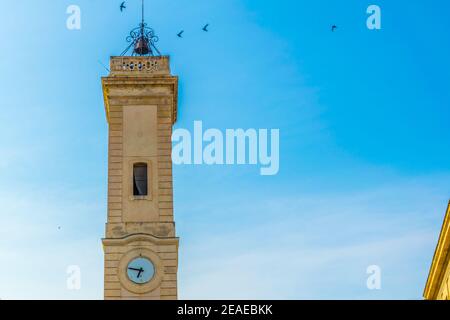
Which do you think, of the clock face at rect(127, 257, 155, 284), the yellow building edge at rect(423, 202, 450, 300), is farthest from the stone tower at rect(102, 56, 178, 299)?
the yellow building edge at rect(423, 202, 450, 300)

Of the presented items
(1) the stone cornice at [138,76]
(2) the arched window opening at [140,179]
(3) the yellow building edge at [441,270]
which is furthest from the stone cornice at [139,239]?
(3) the yellow building edge at [441,270]

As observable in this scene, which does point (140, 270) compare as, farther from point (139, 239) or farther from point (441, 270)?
point (441, 270)

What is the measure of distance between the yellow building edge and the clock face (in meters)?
12.3

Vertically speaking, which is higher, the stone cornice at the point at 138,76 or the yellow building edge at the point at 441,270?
the stone cornice at the point at 138,76

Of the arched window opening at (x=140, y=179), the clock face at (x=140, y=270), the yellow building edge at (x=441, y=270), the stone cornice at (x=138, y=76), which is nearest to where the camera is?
the yellow building edge at (x=441, y=270)

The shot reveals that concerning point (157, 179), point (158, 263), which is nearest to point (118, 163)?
point (157, 179)

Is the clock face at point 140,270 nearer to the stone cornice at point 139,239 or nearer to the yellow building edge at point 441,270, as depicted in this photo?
the stone cornice at point 139,239

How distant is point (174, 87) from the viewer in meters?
49.4

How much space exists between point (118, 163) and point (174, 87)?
15.0 ft

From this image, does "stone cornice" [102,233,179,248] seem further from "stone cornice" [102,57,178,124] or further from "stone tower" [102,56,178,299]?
"stone cornice" [102,57,178,124]

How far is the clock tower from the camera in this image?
153 ft

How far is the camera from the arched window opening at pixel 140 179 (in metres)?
48.5
